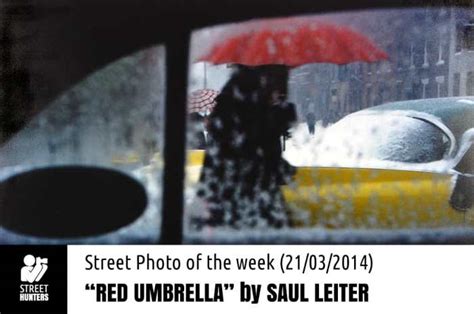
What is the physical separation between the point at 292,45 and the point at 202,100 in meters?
0.43

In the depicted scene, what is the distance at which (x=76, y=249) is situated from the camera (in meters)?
2.24

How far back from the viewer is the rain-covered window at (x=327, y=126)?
2205mm

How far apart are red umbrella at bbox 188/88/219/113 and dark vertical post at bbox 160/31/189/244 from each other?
0.11ft

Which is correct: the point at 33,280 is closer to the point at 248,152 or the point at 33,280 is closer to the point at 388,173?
the point at 248,152

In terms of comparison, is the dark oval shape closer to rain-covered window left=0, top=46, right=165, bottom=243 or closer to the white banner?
rain-covered window left=0, top=46, right=165, bottom=243

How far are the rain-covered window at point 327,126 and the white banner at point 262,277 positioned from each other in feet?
0.25

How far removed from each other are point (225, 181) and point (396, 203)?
2.37 ft

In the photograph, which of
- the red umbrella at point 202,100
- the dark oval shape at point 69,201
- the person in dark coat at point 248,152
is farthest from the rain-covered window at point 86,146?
the person in dark coat at point 248,152

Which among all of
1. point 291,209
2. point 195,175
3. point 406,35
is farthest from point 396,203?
point 195,175

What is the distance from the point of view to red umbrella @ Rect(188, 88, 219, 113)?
7.23 feet

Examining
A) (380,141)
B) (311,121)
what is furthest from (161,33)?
(380,141)

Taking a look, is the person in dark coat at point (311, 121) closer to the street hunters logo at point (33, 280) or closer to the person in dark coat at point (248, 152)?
the person in dark coat at point (248, 152)

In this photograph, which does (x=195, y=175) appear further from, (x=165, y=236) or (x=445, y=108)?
(x=445, y=108)

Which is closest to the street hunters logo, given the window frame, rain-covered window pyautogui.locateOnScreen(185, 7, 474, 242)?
the window frame
